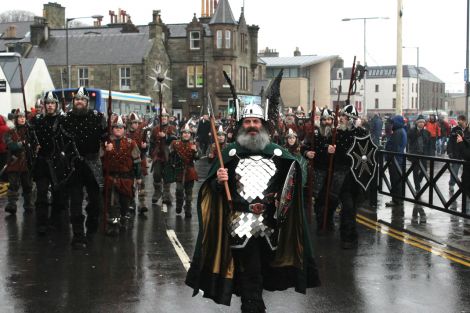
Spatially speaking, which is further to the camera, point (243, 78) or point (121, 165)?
point (243, 78)

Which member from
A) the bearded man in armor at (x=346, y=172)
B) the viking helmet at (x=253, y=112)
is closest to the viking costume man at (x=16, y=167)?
the bearded man in armor at (x=346, y=172)

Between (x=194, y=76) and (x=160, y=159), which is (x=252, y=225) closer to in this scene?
(x=160, y=159)

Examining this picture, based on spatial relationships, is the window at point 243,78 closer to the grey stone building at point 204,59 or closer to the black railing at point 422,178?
the grey stone building at point 204,59

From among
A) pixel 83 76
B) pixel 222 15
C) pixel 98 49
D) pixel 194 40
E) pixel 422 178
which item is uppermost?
pixel 222 15

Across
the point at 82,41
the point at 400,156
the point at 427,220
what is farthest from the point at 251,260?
the point at 82,41

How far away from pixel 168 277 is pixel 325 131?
166 inches

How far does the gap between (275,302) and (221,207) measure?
139cm

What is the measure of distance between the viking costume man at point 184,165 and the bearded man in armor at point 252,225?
667 cm

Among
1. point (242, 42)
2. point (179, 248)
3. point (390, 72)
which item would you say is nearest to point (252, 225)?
point (179, 248)

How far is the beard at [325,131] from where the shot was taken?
37.9ft

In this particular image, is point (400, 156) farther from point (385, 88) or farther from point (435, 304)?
point (385, 88)

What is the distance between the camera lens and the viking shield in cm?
1100

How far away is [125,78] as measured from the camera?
195 feet

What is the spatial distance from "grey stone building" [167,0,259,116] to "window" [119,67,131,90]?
21.2 ft
